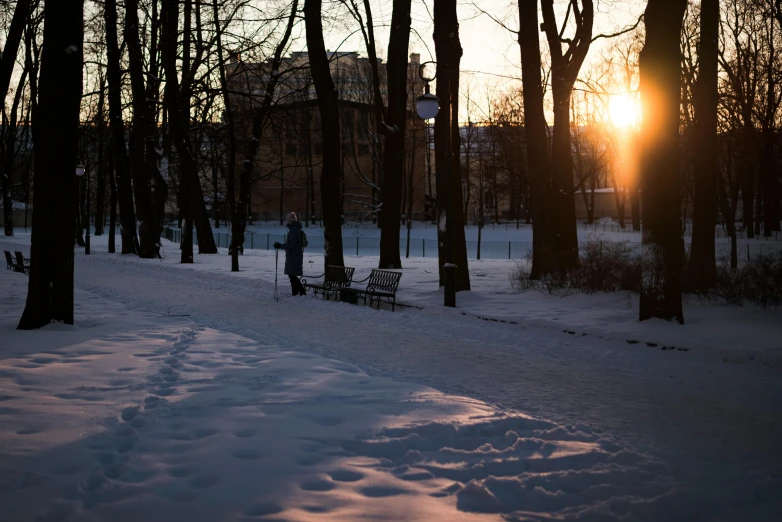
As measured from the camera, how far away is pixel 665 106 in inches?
452

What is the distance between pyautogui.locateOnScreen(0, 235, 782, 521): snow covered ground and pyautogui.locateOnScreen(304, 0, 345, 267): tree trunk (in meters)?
7.29

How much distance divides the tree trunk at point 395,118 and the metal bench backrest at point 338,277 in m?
4.84

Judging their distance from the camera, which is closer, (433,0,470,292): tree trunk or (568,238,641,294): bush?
(568,238,641,294): bush

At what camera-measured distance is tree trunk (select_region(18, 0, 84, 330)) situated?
10.6 meters

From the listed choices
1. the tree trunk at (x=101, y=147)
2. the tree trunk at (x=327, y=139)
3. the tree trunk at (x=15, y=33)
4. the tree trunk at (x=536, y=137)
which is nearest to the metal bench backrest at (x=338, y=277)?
the tree trunk at (x=327, y=139)

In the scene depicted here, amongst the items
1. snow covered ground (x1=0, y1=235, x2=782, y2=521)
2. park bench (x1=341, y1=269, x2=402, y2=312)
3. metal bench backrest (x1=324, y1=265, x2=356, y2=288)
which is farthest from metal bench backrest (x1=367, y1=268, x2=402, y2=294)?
snow covered ground (x1=0, y1=235, x2=782, y2=521)

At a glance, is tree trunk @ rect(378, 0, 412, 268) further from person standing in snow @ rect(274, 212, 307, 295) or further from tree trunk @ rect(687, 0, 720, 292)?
tree trunk @ rect(687, 0, 720, 292)

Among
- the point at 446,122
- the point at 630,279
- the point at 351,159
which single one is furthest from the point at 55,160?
the point at 351,159

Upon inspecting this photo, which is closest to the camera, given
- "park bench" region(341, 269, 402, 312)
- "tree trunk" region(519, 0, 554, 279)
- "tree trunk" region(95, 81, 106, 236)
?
"park bench" region(341, 269, 402, 312)

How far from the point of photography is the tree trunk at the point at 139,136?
28538 millimetres

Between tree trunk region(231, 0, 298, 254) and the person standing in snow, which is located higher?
tree trunk region(231, 0, 298, 254)

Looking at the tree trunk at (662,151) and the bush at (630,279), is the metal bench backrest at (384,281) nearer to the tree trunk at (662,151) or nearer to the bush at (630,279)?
the bush at (630,279)

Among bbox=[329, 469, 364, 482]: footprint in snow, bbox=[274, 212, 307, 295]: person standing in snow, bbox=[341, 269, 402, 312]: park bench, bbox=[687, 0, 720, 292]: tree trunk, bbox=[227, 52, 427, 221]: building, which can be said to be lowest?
bbox=[329, 469, 364, 482]: footprint in snow

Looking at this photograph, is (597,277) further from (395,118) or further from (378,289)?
(395,118)
